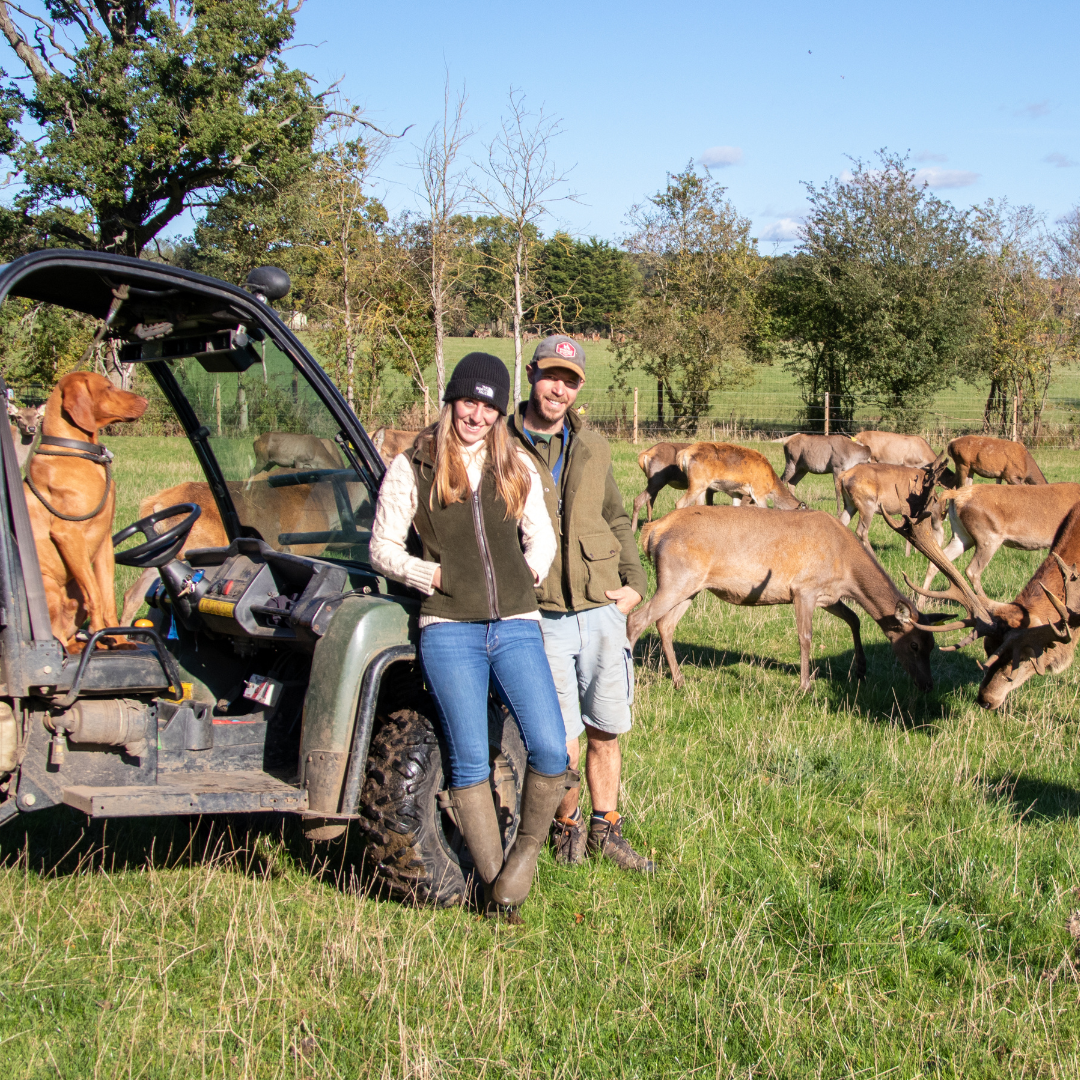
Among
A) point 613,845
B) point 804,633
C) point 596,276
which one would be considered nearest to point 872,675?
point 804,633

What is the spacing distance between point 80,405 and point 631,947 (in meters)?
3.73

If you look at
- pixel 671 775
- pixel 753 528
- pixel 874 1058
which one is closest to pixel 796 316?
pixel 753 528

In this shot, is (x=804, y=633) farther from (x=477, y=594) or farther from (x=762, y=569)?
(x=477, y=594)

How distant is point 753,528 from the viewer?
873 centimetres

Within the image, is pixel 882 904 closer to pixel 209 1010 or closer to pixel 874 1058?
pixel 874 1058

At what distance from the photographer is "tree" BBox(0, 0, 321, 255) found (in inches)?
1164

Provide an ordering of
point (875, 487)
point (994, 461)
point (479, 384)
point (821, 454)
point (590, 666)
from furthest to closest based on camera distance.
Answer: point (821, 454)
point (994, 461)
point (875, 487)
point (590, 666)
point (479, 384)

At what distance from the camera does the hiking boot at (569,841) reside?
15.1 ft

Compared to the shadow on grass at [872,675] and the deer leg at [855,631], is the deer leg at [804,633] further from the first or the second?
the deer leg at [855,631]

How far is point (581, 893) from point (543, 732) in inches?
34.7

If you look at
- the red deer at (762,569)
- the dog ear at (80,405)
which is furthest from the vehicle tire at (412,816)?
the red deer at (762,569)

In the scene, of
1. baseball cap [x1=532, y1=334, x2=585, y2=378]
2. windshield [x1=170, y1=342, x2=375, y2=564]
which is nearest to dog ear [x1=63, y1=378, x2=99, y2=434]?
windshield [x1=170, y1=342, x2=375, y2=564]

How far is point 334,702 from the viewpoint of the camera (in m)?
3.80

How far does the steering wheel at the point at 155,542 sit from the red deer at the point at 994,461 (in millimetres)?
15567
